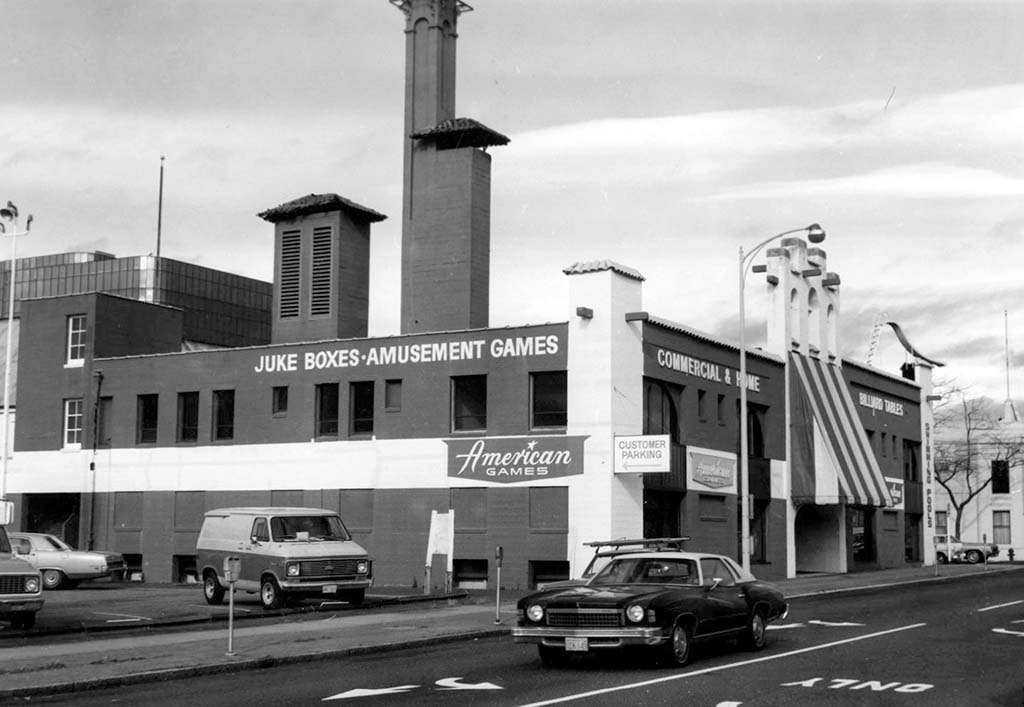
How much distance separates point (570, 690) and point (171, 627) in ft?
37.1

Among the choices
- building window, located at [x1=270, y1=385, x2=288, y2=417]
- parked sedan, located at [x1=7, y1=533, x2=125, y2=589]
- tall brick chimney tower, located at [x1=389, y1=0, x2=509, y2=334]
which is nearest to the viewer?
parked sedan, located at [x1=7, y1=533, x2=125, y2=589]

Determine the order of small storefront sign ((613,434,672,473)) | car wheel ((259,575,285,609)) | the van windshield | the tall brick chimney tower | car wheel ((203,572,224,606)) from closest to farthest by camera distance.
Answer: car wheel ((259,575,285,609))
the van windshield
car wheel ((203,572,224,606))
small storefront sign ((613,434,672,473))
the tall brick chimney tower

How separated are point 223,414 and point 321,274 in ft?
20.7

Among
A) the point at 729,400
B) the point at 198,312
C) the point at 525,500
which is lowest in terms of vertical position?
the point at 525,500

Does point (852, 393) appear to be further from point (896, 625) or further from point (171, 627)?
point (171, 627)

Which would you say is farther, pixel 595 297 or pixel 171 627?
pixel 595 297

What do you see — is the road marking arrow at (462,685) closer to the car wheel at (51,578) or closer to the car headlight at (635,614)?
the car headlight at (635,614)

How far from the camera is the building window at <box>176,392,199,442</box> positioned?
41844mm

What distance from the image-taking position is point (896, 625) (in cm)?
2292

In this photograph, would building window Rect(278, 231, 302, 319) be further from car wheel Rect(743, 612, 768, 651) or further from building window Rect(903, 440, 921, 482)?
car wheel Rect(743, 612, 768, 651)

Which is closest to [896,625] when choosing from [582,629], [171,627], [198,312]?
[582,629]

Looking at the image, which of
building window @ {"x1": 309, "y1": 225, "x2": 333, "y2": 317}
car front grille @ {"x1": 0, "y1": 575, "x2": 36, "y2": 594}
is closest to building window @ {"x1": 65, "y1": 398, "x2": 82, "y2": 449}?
building window @ {"x1": 309, "y1": 225, "x2": 333, "y2": 317}

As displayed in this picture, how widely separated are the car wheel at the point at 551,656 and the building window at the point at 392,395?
70.1 feet

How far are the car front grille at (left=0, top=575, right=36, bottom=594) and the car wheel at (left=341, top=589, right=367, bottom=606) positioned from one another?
7.73m
